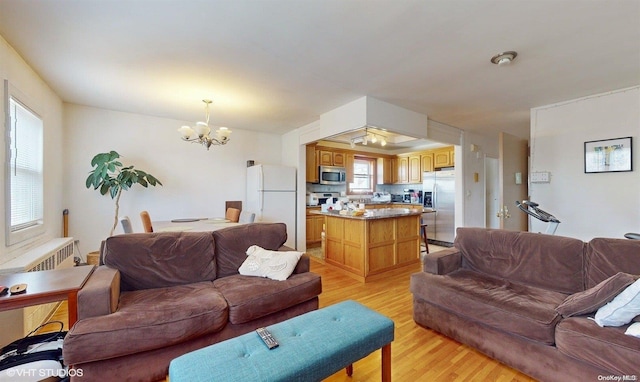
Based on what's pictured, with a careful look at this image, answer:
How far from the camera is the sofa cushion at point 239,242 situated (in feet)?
8.04

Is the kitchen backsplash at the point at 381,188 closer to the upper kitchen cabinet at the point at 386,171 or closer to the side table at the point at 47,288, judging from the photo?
the upper kitchen cabinet at the point at 386,171

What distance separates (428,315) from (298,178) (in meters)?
3.44

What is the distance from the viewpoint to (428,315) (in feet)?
7.38

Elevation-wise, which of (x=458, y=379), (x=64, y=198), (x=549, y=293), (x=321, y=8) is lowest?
(x=458, y=379)

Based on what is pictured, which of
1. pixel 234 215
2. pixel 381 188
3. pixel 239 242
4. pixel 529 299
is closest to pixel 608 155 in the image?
pixel 529 299

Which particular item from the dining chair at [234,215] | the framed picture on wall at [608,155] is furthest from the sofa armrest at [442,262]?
the dining chair at [234,215]

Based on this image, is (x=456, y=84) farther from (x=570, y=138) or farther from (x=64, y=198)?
(x=64, y=198)

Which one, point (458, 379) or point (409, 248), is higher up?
point (409, 248)

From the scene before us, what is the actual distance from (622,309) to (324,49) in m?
2.63

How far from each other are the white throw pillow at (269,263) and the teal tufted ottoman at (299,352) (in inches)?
31.0

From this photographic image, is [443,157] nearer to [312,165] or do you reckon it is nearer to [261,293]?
[312,165]

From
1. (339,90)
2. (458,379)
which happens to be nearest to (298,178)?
(339,90)

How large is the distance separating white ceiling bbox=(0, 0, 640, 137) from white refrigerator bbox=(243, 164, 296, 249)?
4.99 ft

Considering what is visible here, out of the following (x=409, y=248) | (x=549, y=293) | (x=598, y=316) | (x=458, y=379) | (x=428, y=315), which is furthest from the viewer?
(x=409, y=248)
